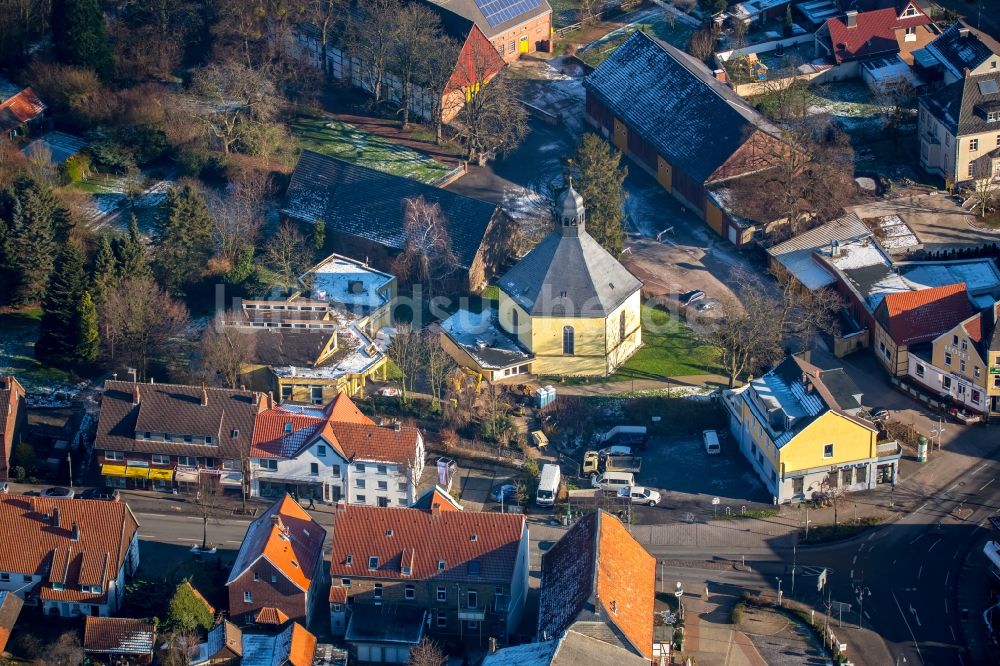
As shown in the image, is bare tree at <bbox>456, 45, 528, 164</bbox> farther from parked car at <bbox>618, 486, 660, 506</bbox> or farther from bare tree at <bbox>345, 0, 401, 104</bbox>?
parked car at <bbox>618, 486, 660, 506</bbox>

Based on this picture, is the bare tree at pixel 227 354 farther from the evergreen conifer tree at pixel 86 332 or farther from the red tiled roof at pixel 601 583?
the red tiled roof at pixel 601 583

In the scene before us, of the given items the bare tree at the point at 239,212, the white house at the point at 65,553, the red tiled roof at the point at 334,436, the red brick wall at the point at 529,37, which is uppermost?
the red brick wall at the point at 529,37

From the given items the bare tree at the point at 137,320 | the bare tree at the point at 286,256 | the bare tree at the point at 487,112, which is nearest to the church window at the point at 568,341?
the bare tree at the point at 286,256

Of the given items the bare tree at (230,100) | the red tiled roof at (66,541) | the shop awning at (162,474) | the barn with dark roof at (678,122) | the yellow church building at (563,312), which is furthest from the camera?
the bare tree at (230,100)

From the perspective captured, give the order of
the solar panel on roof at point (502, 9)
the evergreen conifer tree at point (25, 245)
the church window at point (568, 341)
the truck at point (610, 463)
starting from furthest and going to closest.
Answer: the solar panel on roof at point (502, 9) < the evergreen conifer tree at point (25, 245) < the church window at point (568, 341) < the truck at point (610, 463)

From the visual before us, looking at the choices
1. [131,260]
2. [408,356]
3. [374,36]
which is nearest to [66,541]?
[131,260]

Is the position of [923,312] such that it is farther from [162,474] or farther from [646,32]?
[162,474]

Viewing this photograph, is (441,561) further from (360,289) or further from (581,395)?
(360,289)
